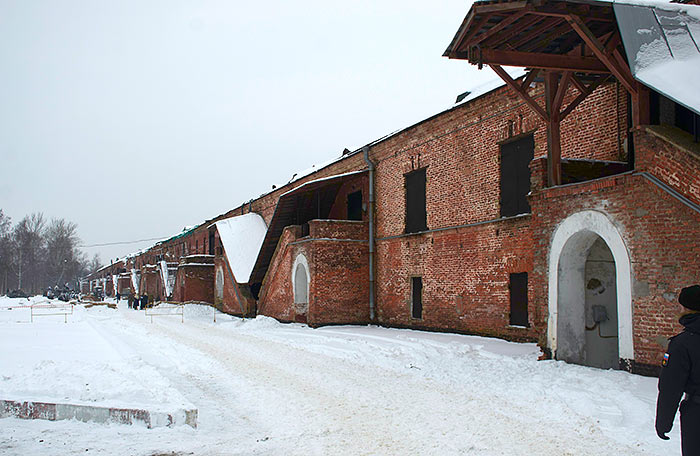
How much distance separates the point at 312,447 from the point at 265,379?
169 inches

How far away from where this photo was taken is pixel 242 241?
1234 inches

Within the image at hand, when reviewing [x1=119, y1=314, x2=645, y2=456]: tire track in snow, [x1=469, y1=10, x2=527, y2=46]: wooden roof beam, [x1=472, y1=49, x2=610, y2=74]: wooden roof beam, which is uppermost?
[x1=469, y1=10, x2=527, y2=46]: wooden roof beam

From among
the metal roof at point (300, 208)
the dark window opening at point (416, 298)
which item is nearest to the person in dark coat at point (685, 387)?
the dark window opening at point (416, 298)

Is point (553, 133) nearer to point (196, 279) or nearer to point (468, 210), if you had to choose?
point (468, 210)

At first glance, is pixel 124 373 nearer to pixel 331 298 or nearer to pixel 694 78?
pixel 694 78

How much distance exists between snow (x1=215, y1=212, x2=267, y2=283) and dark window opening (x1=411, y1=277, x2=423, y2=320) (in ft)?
37.9

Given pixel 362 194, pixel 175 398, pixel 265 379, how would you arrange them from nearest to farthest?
pixel 175 398 < pixel 265 379 < pixel 362 194

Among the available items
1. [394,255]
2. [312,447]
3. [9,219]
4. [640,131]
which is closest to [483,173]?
[394,255]

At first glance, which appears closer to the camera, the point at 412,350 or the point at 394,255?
the point at 412,350

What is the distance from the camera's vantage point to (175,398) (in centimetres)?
698

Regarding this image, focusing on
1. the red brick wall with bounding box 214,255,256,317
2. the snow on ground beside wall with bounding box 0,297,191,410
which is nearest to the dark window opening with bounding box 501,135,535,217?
the snow on ground beside wall with bounding box 0,297,191,410

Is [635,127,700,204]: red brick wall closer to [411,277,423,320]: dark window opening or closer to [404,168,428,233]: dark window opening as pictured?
[404,168,428,233]: dark window opening

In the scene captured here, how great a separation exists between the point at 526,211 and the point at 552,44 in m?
4.57

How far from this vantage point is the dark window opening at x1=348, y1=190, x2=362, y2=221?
74.0 feet
